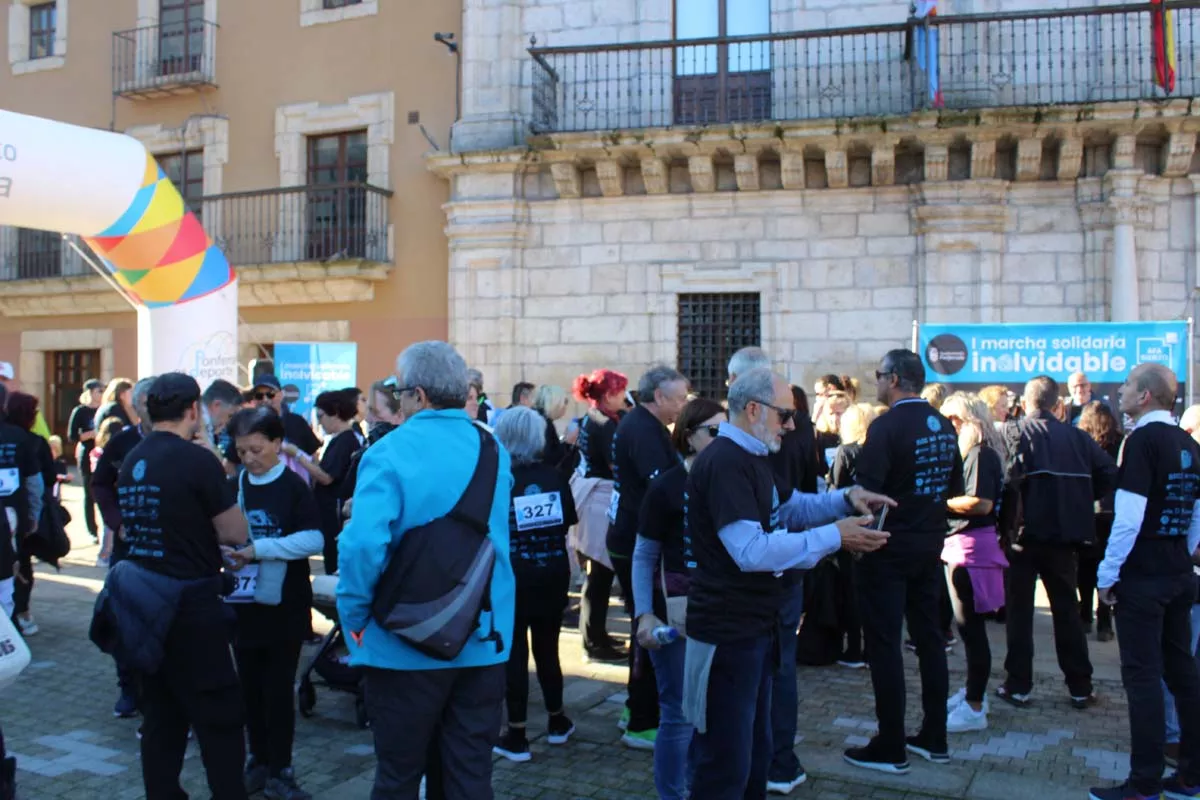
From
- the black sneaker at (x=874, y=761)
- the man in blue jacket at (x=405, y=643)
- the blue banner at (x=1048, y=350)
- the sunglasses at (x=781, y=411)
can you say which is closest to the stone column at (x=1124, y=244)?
the blue banner at (x=1048, y=350)

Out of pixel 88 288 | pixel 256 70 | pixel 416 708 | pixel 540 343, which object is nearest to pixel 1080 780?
pixel 416 708

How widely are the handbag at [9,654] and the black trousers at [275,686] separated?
1203mm

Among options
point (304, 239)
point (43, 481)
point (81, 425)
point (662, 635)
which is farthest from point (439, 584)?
point (304, 239)

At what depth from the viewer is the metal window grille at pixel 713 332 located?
13.2 metres

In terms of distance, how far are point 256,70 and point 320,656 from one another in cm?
1239

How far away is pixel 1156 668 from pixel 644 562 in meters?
2.22

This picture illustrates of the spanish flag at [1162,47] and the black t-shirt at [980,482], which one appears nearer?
the black t-shirt at [980,482]

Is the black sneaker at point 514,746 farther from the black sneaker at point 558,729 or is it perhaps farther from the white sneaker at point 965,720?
the white sneaker at point 965,720

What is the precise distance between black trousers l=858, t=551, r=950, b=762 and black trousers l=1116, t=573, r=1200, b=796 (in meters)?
0.80

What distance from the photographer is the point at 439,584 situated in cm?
319

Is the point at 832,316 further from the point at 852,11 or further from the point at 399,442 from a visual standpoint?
the point at 399,442

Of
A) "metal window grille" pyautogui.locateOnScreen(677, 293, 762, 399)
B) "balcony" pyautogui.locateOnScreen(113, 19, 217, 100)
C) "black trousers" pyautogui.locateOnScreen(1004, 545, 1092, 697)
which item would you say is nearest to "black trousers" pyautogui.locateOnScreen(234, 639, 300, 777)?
"black trousers" pyautogui.locateOnScreen(1004, 545, 1092, 697)

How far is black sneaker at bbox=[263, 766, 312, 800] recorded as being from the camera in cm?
452

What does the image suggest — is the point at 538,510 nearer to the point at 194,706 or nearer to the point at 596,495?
the point at 596,495
